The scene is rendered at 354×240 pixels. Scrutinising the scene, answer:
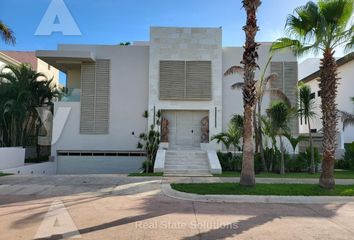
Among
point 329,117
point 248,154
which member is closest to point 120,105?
point 248,154

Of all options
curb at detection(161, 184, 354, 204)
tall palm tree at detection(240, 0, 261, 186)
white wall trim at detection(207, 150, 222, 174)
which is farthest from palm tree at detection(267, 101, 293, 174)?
curb at detection(161, 184, 354, 204)

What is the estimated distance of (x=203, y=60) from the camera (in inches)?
914

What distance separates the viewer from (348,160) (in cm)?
2022

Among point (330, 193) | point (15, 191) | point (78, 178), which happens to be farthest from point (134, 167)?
point (330, 193)

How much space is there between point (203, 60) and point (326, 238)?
17.9 meters

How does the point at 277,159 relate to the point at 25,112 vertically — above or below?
below

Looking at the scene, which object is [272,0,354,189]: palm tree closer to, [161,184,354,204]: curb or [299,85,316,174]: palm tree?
[161,184,354,204]: curb

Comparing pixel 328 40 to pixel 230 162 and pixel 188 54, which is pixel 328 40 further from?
pixel 188 54

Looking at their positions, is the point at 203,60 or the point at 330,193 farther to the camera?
the point at 203,60

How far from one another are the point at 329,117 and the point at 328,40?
2.81 m

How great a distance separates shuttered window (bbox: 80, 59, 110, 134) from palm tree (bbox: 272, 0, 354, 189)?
14.6 metres

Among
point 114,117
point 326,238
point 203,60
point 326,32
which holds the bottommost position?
point 326,238

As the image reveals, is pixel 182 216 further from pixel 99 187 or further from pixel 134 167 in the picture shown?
pixel 134 167

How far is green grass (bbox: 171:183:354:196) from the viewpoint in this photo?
35.7 ft
